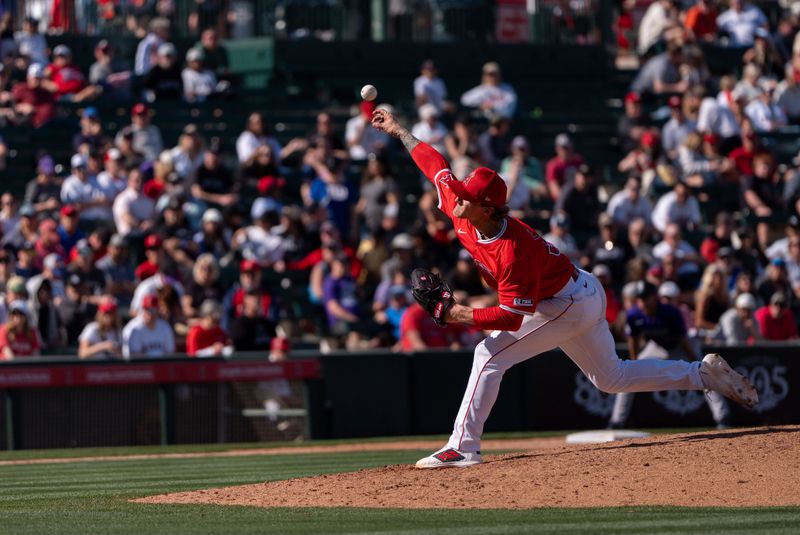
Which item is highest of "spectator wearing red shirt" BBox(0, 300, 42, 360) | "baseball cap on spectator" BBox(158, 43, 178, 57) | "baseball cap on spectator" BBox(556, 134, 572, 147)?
"baseball cap on spectator" BBox(158, 43, 178, 57)

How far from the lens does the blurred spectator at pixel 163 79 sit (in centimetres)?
2117

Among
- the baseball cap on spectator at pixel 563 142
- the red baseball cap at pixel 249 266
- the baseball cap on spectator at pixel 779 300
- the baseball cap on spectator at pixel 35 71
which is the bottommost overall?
the baseball cap on spectator at pixel 779 300

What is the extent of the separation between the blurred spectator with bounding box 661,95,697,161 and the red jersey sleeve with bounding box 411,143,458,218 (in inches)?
503

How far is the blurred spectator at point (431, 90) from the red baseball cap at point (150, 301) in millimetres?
6611

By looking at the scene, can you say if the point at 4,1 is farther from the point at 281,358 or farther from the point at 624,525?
the point at 624,525

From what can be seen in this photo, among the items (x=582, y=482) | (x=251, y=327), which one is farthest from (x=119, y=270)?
(x=582, y=482)

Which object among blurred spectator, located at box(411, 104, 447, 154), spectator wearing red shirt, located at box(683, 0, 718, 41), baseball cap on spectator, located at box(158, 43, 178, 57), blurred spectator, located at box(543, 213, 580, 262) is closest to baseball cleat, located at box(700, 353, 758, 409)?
blurred spectator, located at box(543, 213, 580, 262)

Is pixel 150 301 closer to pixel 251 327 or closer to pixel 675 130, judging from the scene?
pixel 251 327

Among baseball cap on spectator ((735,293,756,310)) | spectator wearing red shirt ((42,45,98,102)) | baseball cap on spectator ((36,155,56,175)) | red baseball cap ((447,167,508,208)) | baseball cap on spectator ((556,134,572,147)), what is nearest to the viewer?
red baseball cap ((447,167,508,208))

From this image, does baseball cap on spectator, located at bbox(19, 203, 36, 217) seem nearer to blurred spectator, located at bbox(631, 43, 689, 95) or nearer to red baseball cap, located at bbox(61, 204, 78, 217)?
red baseball cap, located at bbox(61, 204, 78, 217)

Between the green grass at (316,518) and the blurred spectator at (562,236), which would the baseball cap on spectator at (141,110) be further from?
the green grass at (316,518)

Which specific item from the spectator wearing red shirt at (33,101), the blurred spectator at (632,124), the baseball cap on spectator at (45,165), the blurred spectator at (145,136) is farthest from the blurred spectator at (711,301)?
the spectator wearing red shirt at (33,101)

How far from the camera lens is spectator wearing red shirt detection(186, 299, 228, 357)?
16.2 m

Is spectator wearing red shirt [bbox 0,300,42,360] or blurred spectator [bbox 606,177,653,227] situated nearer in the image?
spectator wearing red shirt [bbox 0,300,42,360]
